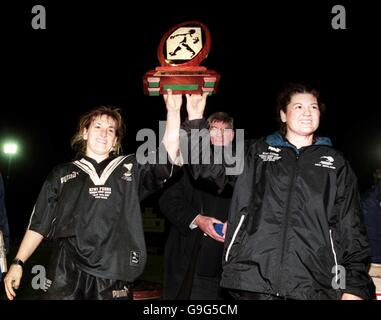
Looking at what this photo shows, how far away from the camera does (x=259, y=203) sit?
2852 millimetres

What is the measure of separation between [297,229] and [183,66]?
1.56 meters

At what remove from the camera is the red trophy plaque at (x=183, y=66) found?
3.28 m

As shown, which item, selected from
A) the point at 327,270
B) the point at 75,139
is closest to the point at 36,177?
the point at 75,139

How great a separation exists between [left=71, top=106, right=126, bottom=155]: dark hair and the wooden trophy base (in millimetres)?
501

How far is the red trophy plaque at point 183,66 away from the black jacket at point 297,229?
76cm

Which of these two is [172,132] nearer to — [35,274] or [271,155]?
[271,155]

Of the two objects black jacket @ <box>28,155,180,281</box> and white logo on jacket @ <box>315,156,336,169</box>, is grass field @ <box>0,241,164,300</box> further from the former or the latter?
white logo on jacket @ <box>315,156,336,169</box>

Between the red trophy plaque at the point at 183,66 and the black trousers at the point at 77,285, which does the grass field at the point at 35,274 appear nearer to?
the black trousers at the point at 77,285

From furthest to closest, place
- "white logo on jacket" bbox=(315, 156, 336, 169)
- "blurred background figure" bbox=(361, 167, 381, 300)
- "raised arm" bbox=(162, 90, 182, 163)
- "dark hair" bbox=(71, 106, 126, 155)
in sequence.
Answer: "blurred background figure" bbox=(361, 167, 381, 300)
"dark hair" bbox=(71, 106, 126, 155)
"raised arm" bbox=(162, 90, 182, 163)
"white logo on jacket" bbox=(315, 156, 336, 169)

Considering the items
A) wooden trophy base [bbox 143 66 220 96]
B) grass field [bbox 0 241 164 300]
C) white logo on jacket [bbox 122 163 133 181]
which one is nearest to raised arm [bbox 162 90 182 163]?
wooden trophy base [bbox 143 66 220 96]

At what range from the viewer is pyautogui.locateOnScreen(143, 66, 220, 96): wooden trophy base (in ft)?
10.7

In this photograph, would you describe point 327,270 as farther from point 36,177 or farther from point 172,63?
point 36,177

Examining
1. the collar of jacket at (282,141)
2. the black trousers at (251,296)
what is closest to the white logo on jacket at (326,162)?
the collar of jacket at (282,141)
